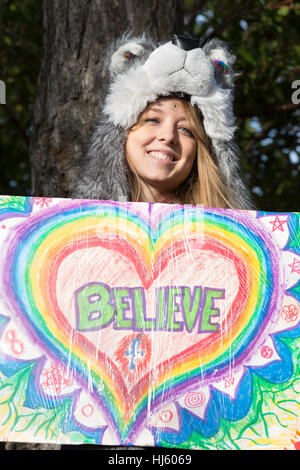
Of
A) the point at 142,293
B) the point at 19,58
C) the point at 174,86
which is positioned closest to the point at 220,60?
the point at 174,86

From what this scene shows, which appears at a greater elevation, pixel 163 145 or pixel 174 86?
pixel 174 86

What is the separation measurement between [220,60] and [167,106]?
0.90 ft

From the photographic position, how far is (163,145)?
2.23m

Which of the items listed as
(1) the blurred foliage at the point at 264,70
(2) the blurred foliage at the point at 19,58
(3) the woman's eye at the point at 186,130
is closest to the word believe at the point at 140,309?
(3) the woman's eye at the point at 186,130

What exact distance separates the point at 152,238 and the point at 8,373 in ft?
1.72

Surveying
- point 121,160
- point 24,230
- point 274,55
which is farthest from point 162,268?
point 274,55

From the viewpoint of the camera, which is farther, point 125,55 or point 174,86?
point 125,55

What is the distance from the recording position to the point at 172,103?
2.29m

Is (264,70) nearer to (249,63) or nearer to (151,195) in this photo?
(249,63)

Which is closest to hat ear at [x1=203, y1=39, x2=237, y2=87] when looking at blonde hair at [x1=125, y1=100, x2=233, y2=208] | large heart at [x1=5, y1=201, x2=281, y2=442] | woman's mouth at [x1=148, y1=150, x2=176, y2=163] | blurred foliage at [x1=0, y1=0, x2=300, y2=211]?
blonde hair at [x1=125, y1=100, x2=233, y2=208]

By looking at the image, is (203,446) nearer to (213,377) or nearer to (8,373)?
(213,377)

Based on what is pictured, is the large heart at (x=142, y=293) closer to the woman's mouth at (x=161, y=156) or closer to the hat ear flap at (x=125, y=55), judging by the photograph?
the woman's mouth at (x=161, y=156)

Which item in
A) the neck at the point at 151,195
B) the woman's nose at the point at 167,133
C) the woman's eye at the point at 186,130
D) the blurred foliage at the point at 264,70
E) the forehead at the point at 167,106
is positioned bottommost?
the neck at the point at 151,195

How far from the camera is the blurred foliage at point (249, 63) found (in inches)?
134
